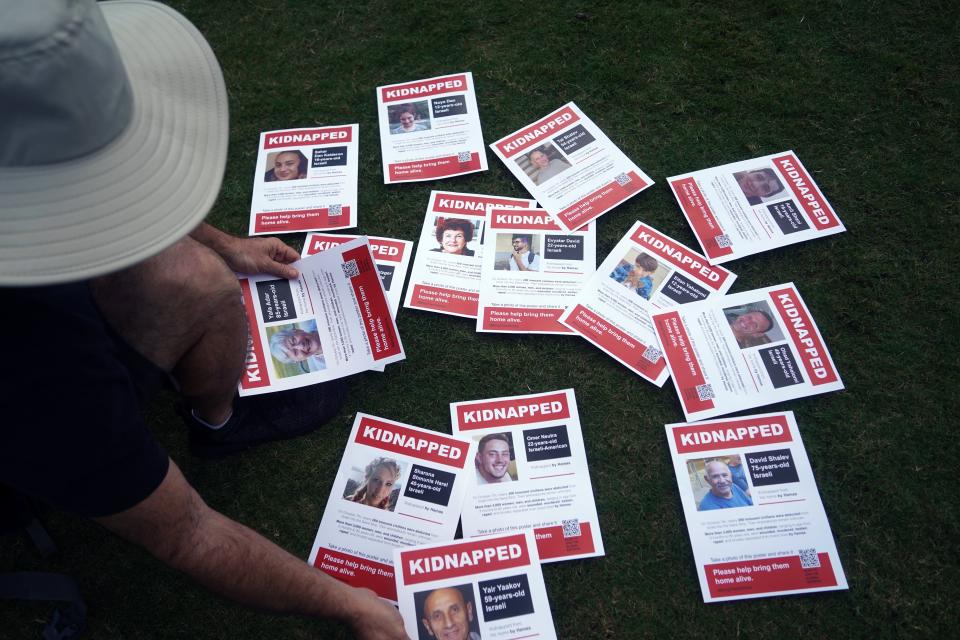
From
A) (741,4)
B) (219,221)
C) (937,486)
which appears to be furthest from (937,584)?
(219,221)

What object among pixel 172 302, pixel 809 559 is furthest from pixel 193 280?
pixel 809 559

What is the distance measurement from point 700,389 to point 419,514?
2.73 ft

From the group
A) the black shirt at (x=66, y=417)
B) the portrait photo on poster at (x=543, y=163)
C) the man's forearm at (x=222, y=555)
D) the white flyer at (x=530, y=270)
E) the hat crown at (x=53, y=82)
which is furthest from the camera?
the portrait photo on poster at (x=543, y=163)

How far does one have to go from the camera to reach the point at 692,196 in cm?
214

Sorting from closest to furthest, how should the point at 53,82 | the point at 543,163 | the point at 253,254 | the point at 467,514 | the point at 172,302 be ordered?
the point at 53,82
the point at 172,302
the point at 467,514
the point at 253,254
the point at 543,163

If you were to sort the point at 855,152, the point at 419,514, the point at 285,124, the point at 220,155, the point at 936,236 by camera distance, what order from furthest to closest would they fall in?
the point at 285,124 < the point at 855,152 < the point at 936,236 < the point at 419,514 < the point at 220,155

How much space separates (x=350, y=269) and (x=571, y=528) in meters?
0.92

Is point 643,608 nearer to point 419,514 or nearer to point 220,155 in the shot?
point 419,514

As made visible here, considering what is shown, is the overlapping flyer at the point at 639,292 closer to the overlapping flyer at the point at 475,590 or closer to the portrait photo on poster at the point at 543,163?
the portrait photo on poster at the point at 543,163

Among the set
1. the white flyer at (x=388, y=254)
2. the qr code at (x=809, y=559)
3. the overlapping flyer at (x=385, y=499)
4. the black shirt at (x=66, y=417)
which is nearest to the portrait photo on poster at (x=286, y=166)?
the white flyer at (x=388, y=254)

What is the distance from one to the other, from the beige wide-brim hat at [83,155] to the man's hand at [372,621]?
0.87 m

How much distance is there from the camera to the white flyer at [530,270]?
1.99 metres

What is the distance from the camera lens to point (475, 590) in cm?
165

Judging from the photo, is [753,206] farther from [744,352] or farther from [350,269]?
[350,269]
